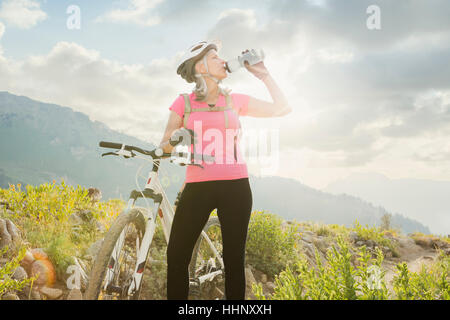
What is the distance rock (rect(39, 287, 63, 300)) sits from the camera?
135 inches

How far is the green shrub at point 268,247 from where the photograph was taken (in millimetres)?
5414

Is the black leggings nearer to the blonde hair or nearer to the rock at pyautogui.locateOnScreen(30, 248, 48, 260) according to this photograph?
the blonde hair

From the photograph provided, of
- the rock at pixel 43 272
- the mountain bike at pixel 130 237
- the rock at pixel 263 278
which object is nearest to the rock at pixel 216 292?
the mountain bike at pixel 130 237

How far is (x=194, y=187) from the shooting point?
266 cm

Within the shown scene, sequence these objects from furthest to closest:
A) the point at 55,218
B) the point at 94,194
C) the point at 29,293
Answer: the point at 94,194 < the point at 55,218 < the point at 29,293

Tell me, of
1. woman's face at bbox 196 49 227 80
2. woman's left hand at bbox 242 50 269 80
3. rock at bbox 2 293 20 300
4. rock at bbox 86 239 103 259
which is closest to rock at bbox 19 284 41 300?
rock at bbox 2 293 20 300

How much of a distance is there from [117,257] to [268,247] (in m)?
3.68

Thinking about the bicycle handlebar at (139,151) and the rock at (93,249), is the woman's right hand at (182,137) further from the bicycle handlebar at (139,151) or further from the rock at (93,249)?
the rock at (93,249)

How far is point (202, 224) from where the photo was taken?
2684mm

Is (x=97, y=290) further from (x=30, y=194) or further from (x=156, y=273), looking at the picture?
(x=30, y=194)

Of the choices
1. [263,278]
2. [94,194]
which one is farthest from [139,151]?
[94,194]

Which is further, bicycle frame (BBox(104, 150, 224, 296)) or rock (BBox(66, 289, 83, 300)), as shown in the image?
rock (BBox(66, 289, 83, 300))

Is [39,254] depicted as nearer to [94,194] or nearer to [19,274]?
[19,274]

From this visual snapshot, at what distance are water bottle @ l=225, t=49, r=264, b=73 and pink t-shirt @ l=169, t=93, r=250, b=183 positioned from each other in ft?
1.34
